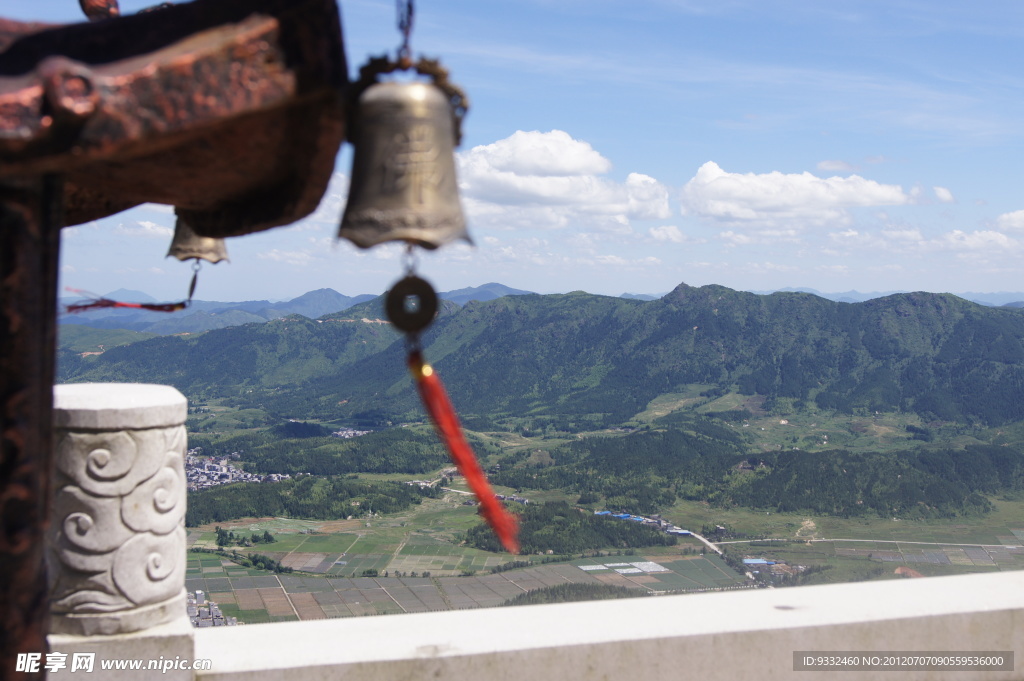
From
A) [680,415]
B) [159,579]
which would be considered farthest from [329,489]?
[159,579]

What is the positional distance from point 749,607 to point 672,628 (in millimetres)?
600

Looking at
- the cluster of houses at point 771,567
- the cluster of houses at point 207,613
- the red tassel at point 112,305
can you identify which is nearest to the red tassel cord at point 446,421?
the red tassel at point 112,305

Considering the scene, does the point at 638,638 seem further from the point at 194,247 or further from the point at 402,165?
the point at 194,247

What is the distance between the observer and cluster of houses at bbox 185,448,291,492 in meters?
97.5

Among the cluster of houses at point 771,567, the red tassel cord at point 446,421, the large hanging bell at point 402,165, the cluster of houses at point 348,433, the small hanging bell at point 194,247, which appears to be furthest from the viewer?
the cluster of houses at point 348,433

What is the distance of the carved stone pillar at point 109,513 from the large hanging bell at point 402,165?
232 centimetres

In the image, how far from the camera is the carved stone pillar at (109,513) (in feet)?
13.8

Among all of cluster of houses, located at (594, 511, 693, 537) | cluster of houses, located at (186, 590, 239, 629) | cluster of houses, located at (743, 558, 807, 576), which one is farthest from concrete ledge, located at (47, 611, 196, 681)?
cluster of houses, located at (594, 511, 693, 537)

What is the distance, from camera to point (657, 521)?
317ft

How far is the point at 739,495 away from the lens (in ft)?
352

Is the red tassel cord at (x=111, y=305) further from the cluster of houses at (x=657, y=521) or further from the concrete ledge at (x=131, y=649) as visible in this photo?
the cluster of houses at (x=657, y=521)

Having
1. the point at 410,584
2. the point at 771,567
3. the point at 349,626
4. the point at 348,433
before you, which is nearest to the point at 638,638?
the point at 349,626

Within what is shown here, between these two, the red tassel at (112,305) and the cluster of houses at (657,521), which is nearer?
the red tassel at (112,305)

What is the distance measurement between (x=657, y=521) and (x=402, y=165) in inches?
3848
